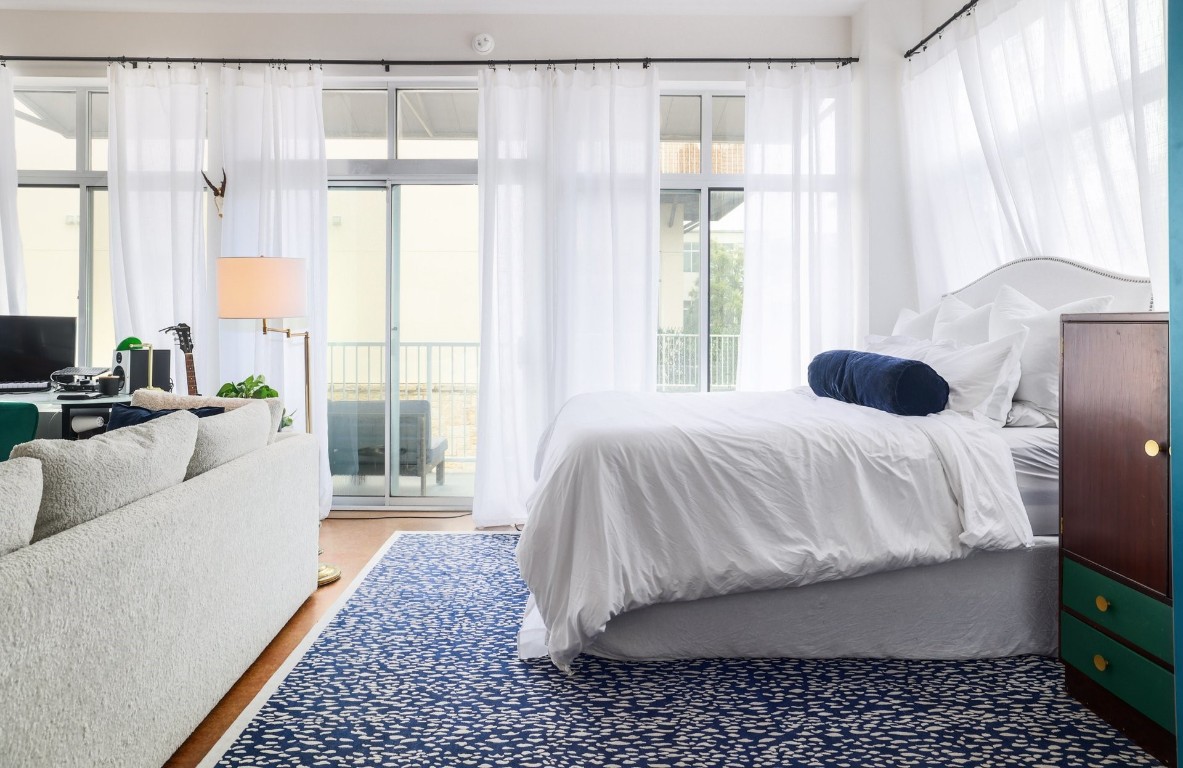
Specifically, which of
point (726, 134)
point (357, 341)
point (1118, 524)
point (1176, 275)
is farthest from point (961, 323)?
point (357, 341)

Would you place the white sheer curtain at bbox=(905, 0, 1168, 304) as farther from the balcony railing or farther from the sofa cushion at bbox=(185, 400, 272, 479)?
the sofa cushion at bbox=(185, 400, 272, 479)

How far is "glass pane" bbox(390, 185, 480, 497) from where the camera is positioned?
4.68 m

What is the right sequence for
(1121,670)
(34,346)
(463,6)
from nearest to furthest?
(1121,670), (34,346), (463,6)

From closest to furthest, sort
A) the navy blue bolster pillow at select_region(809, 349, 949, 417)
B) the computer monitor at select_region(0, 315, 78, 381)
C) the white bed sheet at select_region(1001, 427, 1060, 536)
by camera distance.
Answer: the white bed sheet at select_region(1001, 427, 1060, 536) → the navy blue bolster pillow at select_region(809, 349, 949, 417) → the computer monitor at select_region(0, 315, 78, 381)

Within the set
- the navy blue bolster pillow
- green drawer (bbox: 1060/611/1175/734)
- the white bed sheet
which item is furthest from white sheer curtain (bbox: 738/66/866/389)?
green drawer (bbox: 1060/611/1175/734)

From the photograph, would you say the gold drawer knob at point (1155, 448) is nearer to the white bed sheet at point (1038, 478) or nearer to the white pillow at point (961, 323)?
the white bed sheet at point (1038, 478)

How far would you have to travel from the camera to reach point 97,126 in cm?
461

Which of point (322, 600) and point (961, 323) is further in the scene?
point (961, 323)

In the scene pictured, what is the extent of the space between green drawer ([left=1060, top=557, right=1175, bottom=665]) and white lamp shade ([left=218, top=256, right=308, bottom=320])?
317 centimetres

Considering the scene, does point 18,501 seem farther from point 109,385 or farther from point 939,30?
point 939,30

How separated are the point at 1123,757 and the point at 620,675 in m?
1.27

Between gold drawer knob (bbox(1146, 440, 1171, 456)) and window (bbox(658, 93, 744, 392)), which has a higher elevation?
window (bbox(658, 93, 744, 392))

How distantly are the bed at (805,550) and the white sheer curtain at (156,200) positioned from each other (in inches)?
121

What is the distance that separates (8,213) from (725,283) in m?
4.21
